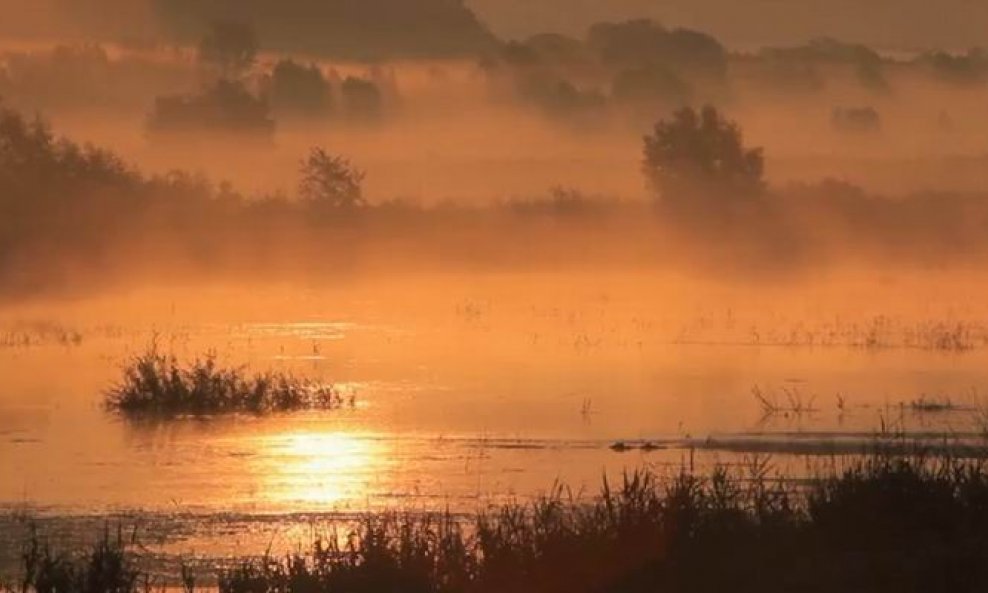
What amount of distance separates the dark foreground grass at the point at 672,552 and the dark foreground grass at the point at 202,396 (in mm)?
15449

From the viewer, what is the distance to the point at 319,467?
2269 cm

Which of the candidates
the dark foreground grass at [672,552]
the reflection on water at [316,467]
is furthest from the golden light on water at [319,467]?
the dark foreground grass at [672,552]

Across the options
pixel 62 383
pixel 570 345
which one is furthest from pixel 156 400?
pixel 570 345

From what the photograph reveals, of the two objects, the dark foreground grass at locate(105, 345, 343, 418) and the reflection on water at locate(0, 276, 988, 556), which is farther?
the dark foreground grass at locate(105, 345, 343, 418)

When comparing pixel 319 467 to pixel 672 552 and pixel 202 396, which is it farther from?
pixel 672 552

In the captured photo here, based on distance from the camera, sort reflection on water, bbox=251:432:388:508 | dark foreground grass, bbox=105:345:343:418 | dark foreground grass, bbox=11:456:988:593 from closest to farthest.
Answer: dark foreground grass, bbox=11:456:988:593 → reflection on water, bbox=251:432:388:508 → dark foreground grass, bbox=105:345:343:418

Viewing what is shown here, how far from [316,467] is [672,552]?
31.5 ft

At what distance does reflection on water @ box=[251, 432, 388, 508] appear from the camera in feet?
66.5

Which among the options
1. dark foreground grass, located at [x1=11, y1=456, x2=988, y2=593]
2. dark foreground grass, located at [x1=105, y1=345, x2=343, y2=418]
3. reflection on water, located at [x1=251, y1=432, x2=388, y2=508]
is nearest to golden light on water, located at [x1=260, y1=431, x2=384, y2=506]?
reflection on water, located at [x1=251, y1=432, x2=388, y2=508]

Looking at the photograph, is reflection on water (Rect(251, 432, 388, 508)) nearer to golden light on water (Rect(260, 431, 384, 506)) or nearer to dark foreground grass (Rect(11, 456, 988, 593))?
golden light on water (Rect(260, 431, 384, 506))

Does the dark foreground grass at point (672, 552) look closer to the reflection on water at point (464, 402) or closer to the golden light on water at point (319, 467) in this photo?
the reflection on water at point (464, 402)

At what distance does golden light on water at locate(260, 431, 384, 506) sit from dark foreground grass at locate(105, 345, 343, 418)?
11.4ft

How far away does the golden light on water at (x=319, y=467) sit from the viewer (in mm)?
20297

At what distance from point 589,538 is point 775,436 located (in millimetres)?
12005
